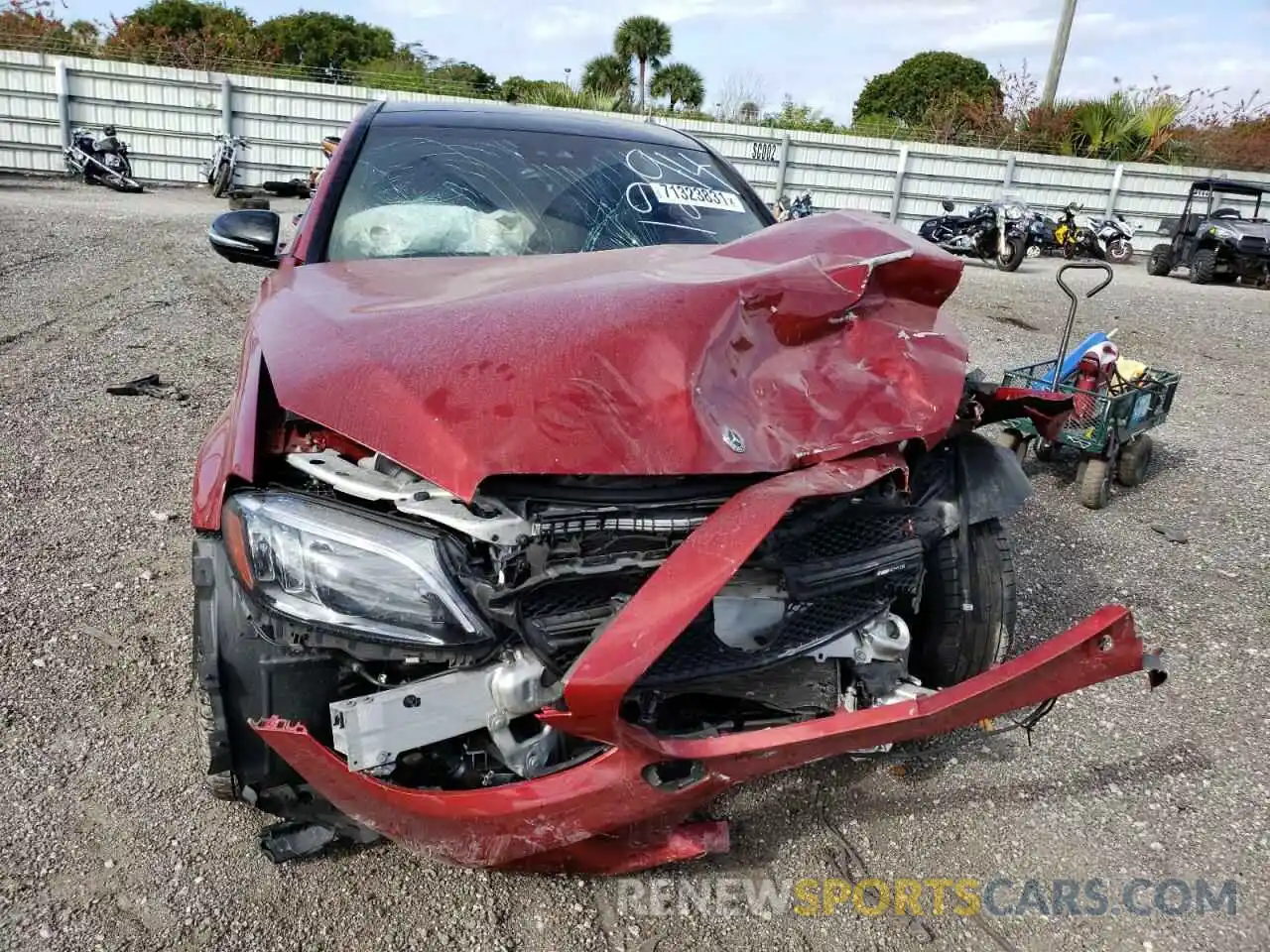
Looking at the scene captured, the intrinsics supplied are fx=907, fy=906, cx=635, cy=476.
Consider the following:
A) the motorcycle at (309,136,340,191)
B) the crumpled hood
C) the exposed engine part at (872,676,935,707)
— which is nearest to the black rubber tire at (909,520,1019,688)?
the exposed engine part at (872,676,935,707)

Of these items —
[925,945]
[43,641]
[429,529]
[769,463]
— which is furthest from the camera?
[43,641]

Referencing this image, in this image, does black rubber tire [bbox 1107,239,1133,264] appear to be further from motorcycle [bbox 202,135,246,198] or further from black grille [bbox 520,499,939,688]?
black grille [bbox 520,499,939,688]

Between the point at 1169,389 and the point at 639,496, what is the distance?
450 cm

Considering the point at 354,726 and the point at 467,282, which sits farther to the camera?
the point at 467,282

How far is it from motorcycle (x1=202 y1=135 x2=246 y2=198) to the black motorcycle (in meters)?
12.1

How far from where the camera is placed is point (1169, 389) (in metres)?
5.00

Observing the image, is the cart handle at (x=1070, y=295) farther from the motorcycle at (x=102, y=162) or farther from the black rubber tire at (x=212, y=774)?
the motorcycle at (x=102, y=162)

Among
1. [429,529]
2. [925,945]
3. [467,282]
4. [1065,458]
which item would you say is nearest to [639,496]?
[429,529]

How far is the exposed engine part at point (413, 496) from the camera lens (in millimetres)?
1562

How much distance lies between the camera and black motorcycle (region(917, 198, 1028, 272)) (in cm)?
1427

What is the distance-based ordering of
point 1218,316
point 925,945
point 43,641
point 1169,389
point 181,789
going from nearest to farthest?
1. point 925,945
2. point 181,789
3. point 43,641
4. point 1169,389
5. point 1218,316

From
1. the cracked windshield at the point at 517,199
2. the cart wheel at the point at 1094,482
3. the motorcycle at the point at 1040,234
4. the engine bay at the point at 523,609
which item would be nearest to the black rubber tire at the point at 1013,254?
the motorcycle at the point at 1040,234

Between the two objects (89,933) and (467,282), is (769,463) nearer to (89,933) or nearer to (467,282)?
(467,282)

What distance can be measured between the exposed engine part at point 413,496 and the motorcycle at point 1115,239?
18.1 metres
